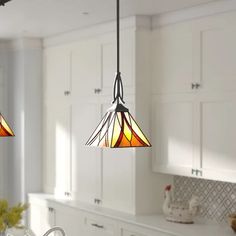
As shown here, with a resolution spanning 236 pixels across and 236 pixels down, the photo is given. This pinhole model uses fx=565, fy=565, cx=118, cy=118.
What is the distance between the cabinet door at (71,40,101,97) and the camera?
508 cm

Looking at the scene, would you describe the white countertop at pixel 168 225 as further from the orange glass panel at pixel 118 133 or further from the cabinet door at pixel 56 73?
the orange glass panel at pixel 118 133

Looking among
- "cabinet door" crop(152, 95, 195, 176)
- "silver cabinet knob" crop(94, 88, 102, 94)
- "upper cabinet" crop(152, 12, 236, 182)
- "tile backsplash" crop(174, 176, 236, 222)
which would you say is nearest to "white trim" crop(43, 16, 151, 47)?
"upper cabinet" crop(152, 12, 236, 182)

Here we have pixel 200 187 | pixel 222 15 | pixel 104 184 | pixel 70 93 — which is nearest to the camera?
pixel 222 15

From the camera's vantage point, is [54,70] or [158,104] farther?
[54,70]

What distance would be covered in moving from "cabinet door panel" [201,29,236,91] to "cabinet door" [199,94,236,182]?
10 cm

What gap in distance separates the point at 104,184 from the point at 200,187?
88 cm

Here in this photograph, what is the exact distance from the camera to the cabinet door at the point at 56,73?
Result: 5.55m

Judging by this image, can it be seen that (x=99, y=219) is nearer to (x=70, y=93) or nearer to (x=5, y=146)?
(x=70, y=93)

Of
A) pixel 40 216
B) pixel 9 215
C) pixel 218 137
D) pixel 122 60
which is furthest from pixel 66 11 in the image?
pixel 40 216

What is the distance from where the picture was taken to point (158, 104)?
15.1 ft

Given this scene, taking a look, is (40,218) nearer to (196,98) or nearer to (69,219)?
(69,219)

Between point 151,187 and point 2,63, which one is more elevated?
point 2,63

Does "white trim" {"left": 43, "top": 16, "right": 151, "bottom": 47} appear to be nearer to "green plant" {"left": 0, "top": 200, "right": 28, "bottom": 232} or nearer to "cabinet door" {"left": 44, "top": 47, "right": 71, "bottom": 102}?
"cabinet door" {"left": 44, "top": 47, "right": 71, "bottom": 102}

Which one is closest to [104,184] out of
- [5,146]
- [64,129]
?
[64,129]
